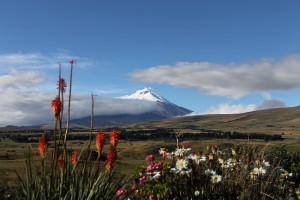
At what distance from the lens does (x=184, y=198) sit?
8383mm

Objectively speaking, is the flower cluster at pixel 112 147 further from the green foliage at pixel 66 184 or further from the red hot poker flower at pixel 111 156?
the green foliage at pixel 66 184

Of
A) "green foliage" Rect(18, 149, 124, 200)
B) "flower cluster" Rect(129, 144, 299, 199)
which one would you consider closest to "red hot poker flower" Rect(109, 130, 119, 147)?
"green foliage" Rect(18, 149, 124, 200)

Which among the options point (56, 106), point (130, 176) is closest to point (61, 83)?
point (56, 106)

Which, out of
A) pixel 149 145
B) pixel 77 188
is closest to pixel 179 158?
Result: pixel 77 188

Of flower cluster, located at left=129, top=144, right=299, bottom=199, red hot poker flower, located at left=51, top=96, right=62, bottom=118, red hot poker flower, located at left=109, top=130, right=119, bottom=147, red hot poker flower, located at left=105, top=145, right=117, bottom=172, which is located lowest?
flower cluster, located at left=129, top=144, right=299, bottom=199

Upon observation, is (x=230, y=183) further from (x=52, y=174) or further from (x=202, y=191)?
(x=52, y=174)

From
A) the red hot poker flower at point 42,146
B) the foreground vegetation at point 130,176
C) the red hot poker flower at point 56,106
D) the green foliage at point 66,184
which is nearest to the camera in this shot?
the red hot poker flower at point 56,106

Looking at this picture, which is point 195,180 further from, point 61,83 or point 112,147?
point 61,83

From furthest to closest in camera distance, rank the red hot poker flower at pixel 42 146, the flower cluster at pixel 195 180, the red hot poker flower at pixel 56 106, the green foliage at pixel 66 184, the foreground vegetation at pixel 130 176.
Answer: the flower cluster at pixel 195 180 < the green foliage at pixel 66 184 < the foreground vegetation at pixel 130 176 < the red hot poker flower at pixel 42 146 < the red hot poker flower at pixel 56 106

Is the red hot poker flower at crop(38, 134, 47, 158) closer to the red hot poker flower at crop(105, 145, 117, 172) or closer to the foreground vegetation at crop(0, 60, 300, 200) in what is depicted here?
the foreground vegetation at crop(0, 60, 300, 200)

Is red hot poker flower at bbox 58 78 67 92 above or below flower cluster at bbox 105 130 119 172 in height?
above

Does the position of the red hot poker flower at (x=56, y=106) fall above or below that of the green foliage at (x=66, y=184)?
above

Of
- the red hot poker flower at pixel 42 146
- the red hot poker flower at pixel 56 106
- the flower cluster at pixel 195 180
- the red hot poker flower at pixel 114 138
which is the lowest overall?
the flower cluster at pixel 195 180

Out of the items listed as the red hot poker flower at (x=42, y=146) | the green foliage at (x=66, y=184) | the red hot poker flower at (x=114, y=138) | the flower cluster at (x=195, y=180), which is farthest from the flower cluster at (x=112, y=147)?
the flower cluster at (x=195, y=180)
